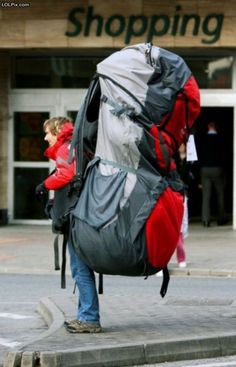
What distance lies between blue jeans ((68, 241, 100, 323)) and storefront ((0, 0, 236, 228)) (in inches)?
466

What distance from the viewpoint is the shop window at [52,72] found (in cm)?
2184

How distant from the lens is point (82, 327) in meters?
8.66

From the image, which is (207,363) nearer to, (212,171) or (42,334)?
(42,334)

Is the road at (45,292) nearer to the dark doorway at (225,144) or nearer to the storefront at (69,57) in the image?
the storefront at (69,57)

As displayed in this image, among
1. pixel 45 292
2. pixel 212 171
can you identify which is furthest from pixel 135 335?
pixel 212 171

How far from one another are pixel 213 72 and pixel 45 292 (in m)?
9.56

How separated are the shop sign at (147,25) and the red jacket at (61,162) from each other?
35.3 feet

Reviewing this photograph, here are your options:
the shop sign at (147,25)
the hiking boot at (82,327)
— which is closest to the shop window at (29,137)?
the shop sign at (147,25)

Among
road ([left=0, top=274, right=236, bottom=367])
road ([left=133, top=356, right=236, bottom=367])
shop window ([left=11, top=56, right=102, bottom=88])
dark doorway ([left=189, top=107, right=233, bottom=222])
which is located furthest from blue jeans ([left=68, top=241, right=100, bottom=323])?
dark doorway ([left=189, top=107, right=233, bottom=222])

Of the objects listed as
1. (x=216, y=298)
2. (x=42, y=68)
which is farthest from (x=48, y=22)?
(x=216, y=298)

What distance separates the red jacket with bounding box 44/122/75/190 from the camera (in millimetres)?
8727

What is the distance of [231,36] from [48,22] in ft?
11.5

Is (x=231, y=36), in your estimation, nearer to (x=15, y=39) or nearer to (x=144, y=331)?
(x=15, y=39)

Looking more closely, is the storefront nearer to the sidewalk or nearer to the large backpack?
the sidewalk
